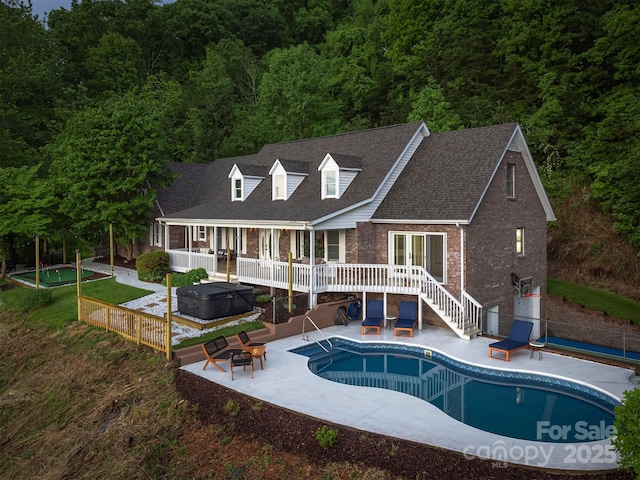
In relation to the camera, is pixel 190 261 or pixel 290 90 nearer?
pixel 190 261

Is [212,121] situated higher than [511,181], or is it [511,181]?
[212,121]

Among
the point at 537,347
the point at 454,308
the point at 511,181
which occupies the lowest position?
the point at 537,347

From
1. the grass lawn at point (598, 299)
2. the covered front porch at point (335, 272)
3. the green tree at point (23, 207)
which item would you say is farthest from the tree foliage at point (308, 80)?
the covered front porch at point (335, 272)

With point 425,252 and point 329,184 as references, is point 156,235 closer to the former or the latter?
point 329,184

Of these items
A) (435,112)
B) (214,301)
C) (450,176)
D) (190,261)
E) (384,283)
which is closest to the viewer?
(214,301)

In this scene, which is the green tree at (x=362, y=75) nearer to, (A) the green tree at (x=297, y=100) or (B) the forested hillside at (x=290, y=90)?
(B) the forested hillside at (x=290, y=90)

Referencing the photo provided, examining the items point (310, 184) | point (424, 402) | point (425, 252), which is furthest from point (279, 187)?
point (424, 402)

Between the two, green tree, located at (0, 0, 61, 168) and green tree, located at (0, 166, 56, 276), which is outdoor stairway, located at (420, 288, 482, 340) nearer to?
green tree, located at (0, 166, 56, 276)
